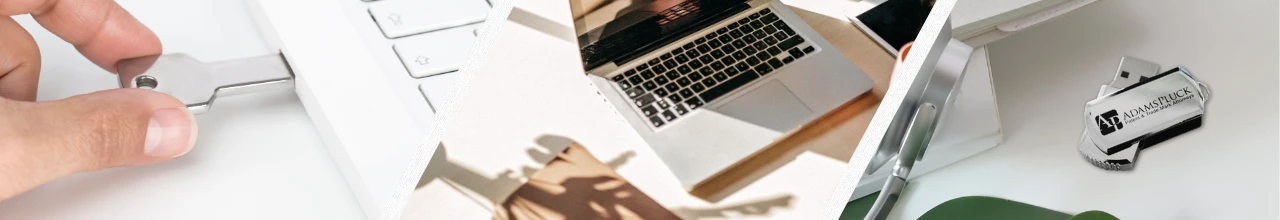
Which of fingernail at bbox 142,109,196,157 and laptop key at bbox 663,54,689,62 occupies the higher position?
fingernail at bbox 142,109,196,157

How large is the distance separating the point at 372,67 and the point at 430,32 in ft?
0.08

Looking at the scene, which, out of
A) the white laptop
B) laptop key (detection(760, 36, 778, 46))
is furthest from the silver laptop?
the white laptop

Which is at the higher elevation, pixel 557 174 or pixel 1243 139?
pixel 557 174

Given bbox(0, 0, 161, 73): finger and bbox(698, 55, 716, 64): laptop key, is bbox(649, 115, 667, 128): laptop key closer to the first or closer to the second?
bbox(698, 55, 716, 64): laptop key

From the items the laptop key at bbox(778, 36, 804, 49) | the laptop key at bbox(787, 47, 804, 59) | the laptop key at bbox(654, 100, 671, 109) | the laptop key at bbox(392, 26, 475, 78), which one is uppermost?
the laptop key at bbox(392, 26, 475, 78)

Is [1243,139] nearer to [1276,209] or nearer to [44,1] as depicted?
[1276,209]

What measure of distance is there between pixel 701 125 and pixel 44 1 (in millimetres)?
244

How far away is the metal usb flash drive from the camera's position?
0.29 meters

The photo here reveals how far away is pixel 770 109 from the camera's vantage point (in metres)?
0.18

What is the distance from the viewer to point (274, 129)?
32cm

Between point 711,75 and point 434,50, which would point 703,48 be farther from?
point 434,50

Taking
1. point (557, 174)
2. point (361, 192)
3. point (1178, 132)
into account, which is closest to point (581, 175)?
point (557, 174)

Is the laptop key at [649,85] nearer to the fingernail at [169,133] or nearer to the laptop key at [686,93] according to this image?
the laptop key at [686,93]

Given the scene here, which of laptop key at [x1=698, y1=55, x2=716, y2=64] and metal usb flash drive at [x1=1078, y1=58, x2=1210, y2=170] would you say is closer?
laptop key at [x1=698, y1=55, x2=716, y2=64]
